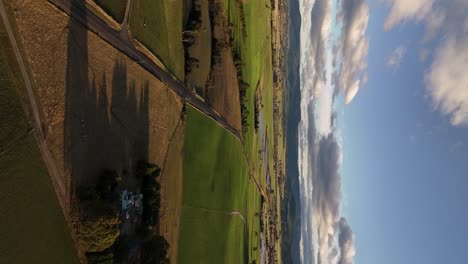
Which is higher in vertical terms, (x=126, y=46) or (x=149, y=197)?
(x=126, y=46)

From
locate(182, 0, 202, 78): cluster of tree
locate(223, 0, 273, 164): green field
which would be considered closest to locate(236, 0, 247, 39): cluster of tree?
locate(223, 0, 273, 164): green field

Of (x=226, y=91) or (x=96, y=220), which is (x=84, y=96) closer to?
(x=96, y=220)

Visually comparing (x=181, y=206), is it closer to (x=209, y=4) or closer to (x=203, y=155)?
(x=203, y=155)

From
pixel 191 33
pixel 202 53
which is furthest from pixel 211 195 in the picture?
pixel 191 33

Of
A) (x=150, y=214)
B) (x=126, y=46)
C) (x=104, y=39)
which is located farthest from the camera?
(x=150, y=214)

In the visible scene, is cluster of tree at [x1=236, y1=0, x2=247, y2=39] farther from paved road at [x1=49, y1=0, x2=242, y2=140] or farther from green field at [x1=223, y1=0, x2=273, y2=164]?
paved road at [x1=49, y1=0, x2=242, y2=140]

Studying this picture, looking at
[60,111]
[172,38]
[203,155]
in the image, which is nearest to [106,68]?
[60,111]

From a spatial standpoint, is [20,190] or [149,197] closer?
[20,190]
